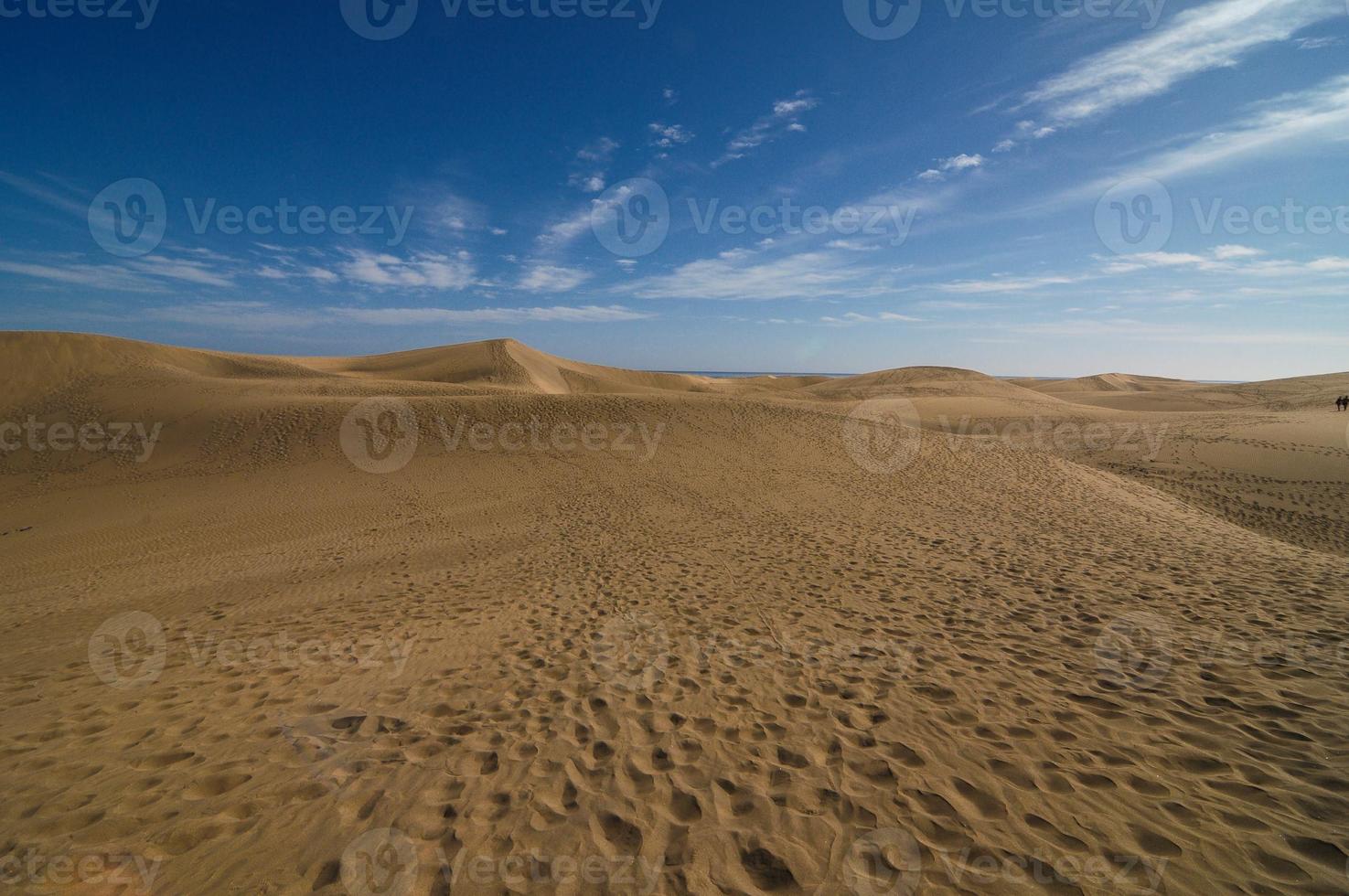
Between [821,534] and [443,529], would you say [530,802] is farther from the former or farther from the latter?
[443,529]

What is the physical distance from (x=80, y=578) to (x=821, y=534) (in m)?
14.7

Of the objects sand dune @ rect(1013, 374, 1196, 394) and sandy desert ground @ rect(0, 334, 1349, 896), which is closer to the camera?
sandy desert ground @ rect(0, 334, 1349, 896)

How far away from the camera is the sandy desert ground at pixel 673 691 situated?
3283 millimetres

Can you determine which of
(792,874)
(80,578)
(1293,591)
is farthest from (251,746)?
(1293,591)

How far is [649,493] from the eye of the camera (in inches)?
590

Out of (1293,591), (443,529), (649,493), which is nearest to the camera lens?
(1293,591)

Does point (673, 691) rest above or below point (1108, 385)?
below

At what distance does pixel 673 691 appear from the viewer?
530 centimetres

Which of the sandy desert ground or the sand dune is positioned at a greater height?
the sand dune

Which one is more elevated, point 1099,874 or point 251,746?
point 1099,874

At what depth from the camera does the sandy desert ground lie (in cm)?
328

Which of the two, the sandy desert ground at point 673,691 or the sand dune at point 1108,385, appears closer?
the sandy desert ground at point 673,691

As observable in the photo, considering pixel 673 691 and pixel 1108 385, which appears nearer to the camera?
pixel 673 691

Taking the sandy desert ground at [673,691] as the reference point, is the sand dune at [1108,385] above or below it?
above
